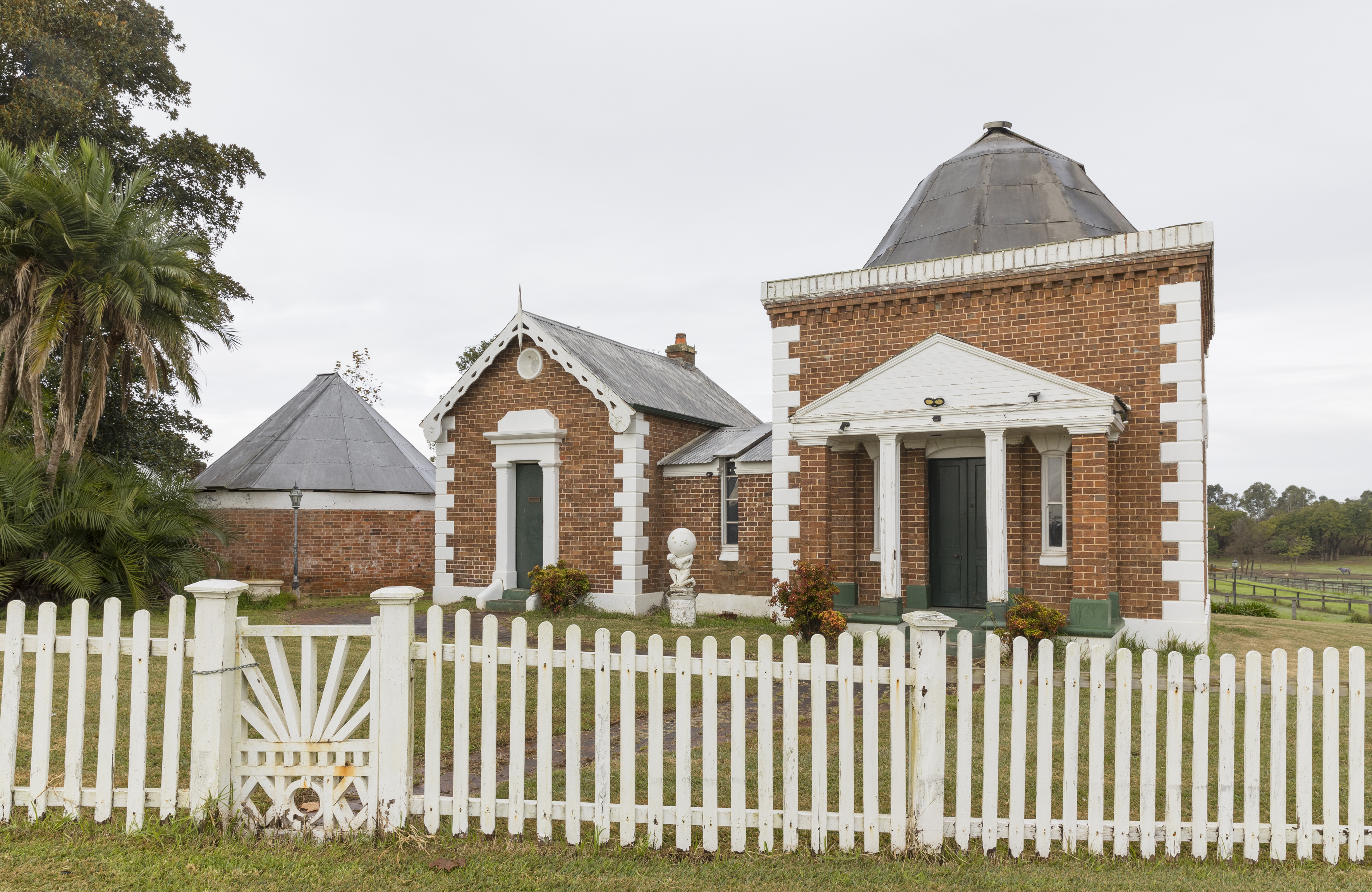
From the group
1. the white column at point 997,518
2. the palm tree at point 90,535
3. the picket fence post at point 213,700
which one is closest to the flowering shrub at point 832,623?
the white column at point 997,518

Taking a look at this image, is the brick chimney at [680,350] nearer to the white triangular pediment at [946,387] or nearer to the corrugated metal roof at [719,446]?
the corrugated metal roof at [719,446]

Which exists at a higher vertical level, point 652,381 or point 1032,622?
point 652,381

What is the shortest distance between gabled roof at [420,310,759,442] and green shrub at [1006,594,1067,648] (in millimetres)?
7194

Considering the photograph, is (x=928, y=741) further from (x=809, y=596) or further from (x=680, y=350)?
(x=680, y=350)

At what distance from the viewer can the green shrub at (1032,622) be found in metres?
10.3

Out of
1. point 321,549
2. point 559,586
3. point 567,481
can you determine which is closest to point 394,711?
point 559,586

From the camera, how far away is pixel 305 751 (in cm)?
473

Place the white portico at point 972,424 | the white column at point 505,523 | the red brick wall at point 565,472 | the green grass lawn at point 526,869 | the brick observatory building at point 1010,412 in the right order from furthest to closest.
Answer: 1. the white column at point 505,523
2. the red brick wall at point 565,472
3. the brick observatory building at point 1010,412
4. the white portico at point 972,424
5. the green grass lawn at point 526,869

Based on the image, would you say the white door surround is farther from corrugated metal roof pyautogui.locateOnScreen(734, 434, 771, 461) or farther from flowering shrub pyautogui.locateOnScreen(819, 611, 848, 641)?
flowering shrub pyautogui.locateOnScreen(819, 611, 848, 641)

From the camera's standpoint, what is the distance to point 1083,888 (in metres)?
4.11

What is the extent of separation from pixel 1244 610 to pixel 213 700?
22.6m

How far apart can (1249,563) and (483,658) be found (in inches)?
3015

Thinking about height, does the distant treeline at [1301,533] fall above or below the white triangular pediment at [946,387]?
below

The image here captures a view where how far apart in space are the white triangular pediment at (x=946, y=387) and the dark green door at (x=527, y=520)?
19.5ft
